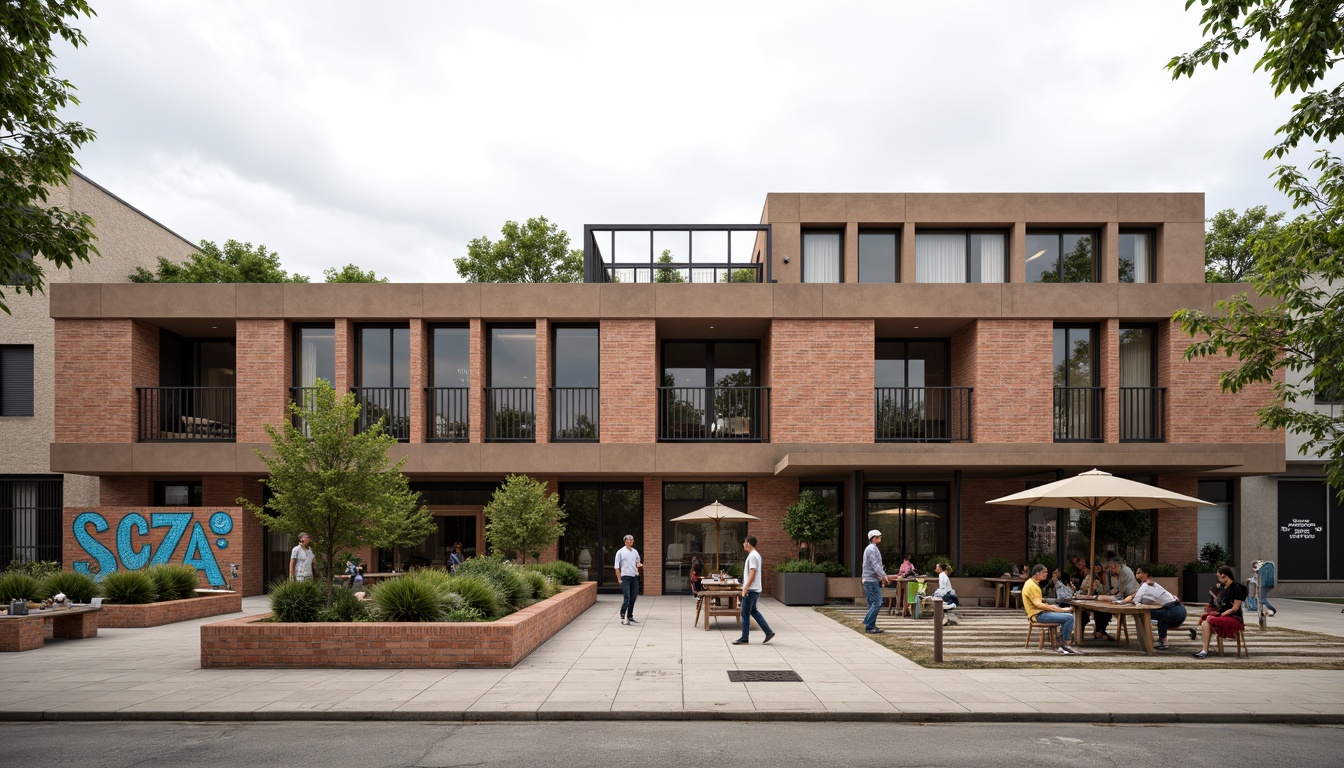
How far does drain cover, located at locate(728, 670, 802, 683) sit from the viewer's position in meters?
11.3

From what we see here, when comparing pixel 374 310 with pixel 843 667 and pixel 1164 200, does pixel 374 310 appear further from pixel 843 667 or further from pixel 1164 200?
pixel 1164 200

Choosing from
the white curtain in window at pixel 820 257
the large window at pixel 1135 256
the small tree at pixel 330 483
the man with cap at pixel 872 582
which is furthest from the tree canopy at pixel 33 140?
the large window at pixel 1135 256

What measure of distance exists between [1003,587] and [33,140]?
1981 centimetres

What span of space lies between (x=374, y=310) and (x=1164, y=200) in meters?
20.7

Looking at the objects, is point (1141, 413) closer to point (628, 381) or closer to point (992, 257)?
point (992, 257)

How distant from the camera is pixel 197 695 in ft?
33.7

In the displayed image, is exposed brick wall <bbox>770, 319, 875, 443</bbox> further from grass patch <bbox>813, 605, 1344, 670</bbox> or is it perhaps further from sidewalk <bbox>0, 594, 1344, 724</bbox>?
grass patch <bbox>813, 605, 1344, 670</bbox>

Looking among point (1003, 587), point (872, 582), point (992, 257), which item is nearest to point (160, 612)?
point (872, 582)

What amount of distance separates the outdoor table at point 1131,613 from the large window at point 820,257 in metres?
12.6

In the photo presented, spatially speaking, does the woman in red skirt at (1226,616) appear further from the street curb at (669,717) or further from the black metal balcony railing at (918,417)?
the black metal balcony railing at (918,417)

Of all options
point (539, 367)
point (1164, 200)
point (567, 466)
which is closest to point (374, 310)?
point (539, 367)

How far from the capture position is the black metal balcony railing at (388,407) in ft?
79.1

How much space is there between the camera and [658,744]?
8.24 metres

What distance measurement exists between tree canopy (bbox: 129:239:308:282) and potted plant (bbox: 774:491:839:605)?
73.5 feet
